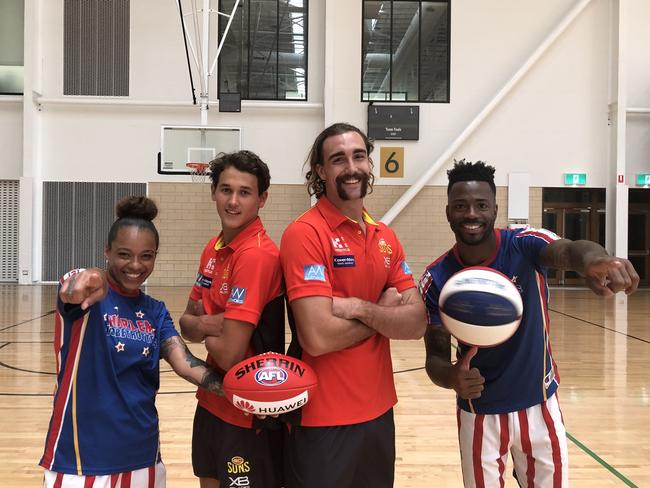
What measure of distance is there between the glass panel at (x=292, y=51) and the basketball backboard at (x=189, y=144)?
9.23ft

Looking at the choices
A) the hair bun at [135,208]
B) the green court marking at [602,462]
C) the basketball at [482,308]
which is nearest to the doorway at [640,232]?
the green court marking at [602,462]

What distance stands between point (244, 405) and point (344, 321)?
1.38 ft

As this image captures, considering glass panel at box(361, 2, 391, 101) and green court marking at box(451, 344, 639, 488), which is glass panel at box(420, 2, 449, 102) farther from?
green court marking at box(451, 344, 639, 488)

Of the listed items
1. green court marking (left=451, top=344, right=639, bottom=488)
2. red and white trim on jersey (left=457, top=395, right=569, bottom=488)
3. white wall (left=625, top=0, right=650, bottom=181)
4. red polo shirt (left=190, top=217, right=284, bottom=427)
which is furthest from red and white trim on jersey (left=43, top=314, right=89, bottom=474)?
white wall (left=625, top=0, right=650, bottom=181)

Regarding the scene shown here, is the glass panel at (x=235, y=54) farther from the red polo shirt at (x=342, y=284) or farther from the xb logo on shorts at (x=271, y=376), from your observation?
the xb logo on shorts at (x=271, y=376)

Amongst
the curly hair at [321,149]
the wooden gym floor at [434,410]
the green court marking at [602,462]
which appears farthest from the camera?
the wooden gym floor at [434,410]

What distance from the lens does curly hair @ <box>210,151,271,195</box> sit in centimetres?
204

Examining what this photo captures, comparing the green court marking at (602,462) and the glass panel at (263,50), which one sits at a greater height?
the glass panel at (263,50)

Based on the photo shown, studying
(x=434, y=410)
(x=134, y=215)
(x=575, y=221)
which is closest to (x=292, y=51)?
(x=575, y=221)

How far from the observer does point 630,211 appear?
15.4 meters

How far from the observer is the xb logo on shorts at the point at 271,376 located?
1760mm

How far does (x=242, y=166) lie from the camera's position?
6.70 ft

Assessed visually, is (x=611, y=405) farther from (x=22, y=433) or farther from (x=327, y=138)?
(x=22, y=433)

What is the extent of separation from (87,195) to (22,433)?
1141 centimetres
